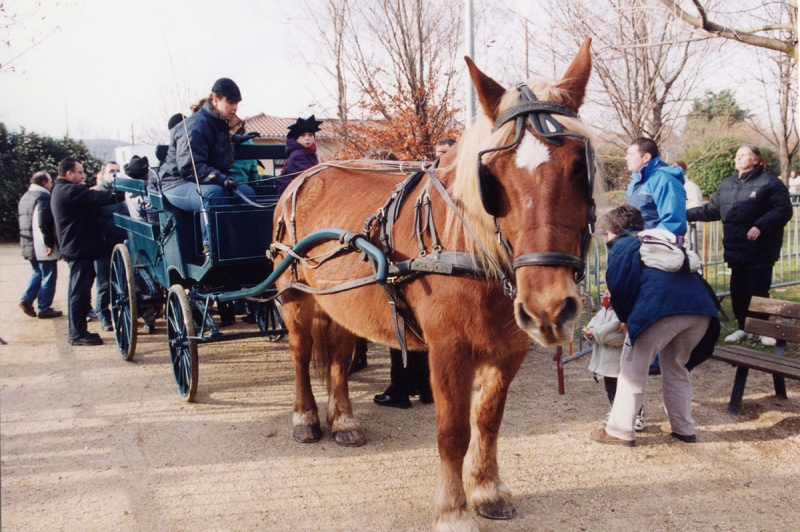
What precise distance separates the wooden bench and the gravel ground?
0.18 metres

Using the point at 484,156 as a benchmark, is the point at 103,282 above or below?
below

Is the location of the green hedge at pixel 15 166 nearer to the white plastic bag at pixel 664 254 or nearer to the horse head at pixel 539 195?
the white plastic bag at pixel 664 254

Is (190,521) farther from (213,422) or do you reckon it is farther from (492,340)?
(492,340)

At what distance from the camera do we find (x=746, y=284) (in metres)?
5.90

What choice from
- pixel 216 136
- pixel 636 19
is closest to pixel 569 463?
pixel 216 136

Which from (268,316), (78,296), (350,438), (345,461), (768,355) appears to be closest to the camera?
(345,461)

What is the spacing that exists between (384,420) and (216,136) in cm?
279

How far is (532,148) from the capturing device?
2.17m

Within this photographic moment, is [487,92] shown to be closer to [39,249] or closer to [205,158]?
[205,158]

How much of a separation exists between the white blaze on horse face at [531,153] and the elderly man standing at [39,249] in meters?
7.21

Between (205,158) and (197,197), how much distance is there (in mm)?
340

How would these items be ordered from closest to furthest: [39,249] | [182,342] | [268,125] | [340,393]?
[340,393], [182,342], [39,249], [268,125]

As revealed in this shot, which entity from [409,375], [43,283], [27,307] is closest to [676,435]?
[409,375]

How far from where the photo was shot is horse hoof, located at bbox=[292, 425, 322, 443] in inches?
160
